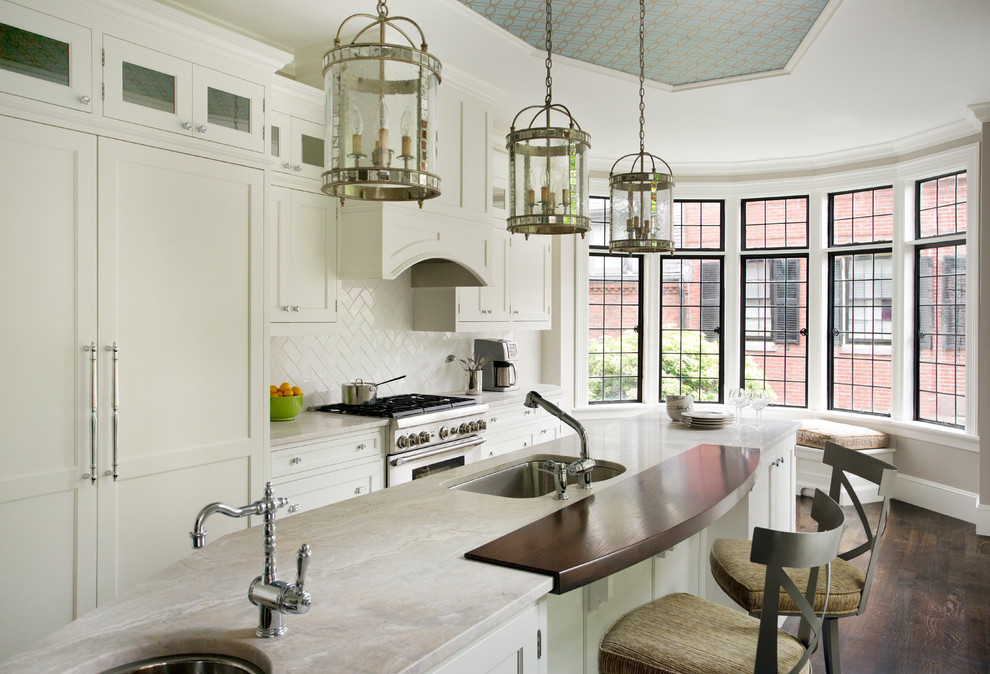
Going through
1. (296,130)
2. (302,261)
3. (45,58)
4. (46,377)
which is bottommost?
(46,377)

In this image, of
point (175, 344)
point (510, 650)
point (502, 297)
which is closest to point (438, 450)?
point (502, 297)

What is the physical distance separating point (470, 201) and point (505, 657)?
3.42 metres

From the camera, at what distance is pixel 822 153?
6383 mm

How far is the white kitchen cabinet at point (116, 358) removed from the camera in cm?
231

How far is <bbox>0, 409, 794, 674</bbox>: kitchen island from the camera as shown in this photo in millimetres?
1229

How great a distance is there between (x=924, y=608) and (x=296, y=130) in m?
4.25

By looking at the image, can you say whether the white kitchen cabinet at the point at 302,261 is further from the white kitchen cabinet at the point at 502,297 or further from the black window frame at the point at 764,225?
the black window frame at the point at 764,225

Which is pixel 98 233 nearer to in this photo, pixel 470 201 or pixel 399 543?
pixel 399 543

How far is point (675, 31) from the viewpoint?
12.4 ft

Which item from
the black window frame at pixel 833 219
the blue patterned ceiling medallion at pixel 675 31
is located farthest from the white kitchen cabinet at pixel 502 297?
the black window frame at pixel 833 219

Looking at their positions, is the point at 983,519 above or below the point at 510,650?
below

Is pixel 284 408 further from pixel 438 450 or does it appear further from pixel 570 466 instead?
pixel 570 466

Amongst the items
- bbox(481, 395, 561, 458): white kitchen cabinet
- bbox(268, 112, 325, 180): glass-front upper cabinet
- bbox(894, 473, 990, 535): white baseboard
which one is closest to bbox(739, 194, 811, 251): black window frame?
bbox(894, 473, 990, 535): white baseboard

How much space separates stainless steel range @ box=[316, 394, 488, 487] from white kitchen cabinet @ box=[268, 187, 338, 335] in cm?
65
